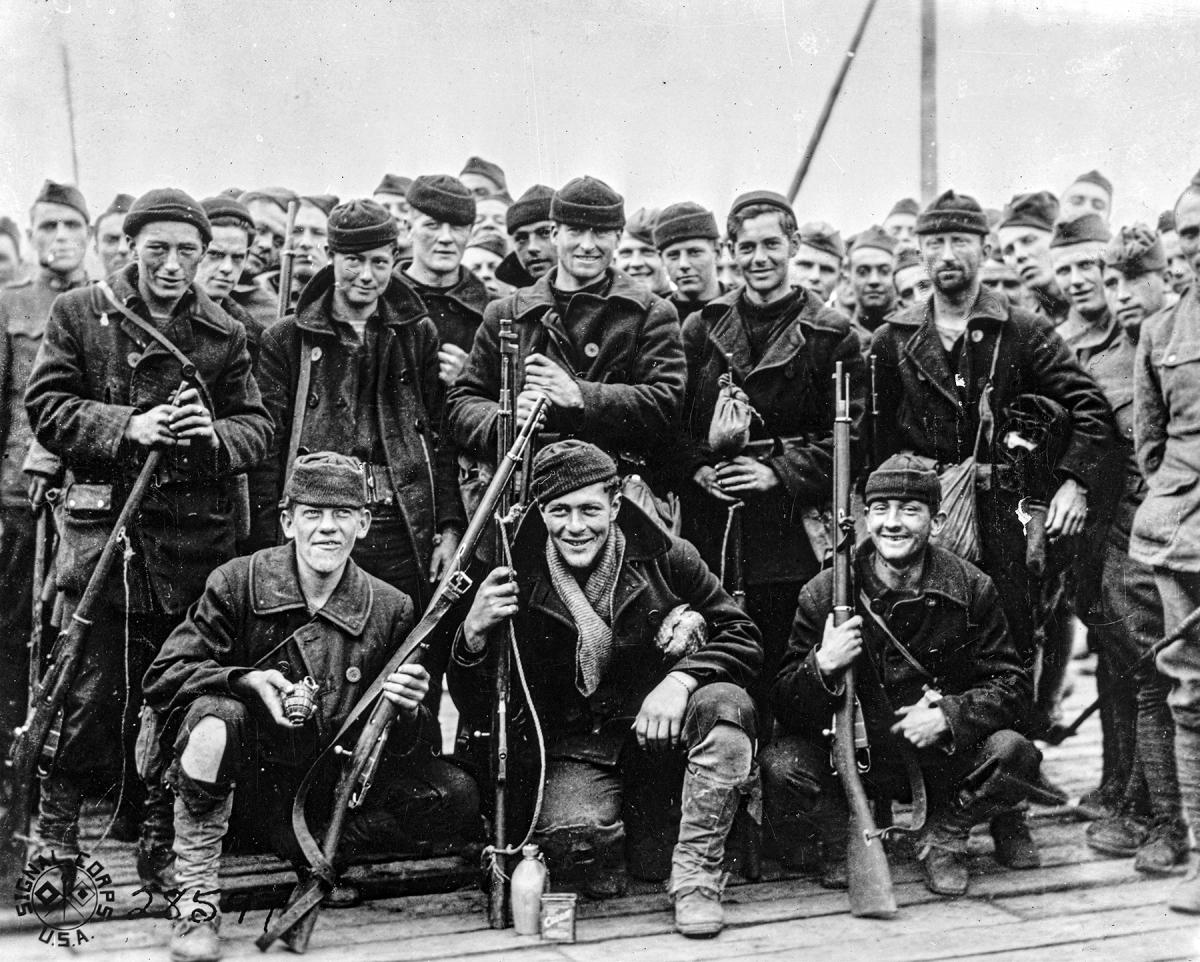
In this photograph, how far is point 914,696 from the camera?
492 centimetres

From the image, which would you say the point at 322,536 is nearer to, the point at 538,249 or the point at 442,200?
the point at 442,200

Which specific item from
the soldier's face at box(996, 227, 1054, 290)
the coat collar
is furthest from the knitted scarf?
the soldier's face at box(996, 227, 1054, 290)

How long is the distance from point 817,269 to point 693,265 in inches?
54.4

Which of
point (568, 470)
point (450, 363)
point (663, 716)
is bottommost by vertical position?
point (663, 716)

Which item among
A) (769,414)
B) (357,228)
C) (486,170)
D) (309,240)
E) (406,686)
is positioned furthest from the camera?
(486,170)

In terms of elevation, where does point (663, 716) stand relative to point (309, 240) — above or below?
below

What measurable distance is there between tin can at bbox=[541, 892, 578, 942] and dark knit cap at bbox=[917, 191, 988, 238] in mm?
3275

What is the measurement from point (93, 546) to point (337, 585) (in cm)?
98

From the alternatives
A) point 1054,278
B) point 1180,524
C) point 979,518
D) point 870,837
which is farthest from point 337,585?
point 1054,278

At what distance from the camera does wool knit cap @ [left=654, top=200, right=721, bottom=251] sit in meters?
6.05

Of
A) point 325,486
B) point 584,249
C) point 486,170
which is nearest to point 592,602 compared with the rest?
point 325,486

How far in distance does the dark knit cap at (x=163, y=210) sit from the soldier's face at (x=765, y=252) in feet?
7.42

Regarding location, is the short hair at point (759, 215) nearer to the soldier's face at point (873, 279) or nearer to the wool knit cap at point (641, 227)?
the wool knit cap at point (641, 227)

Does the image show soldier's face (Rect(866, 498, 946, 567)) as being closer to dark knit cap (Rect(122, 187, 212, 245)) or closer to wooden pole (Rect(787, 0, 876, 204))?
wooden pole (Rect(787, 0, 876, 204))
